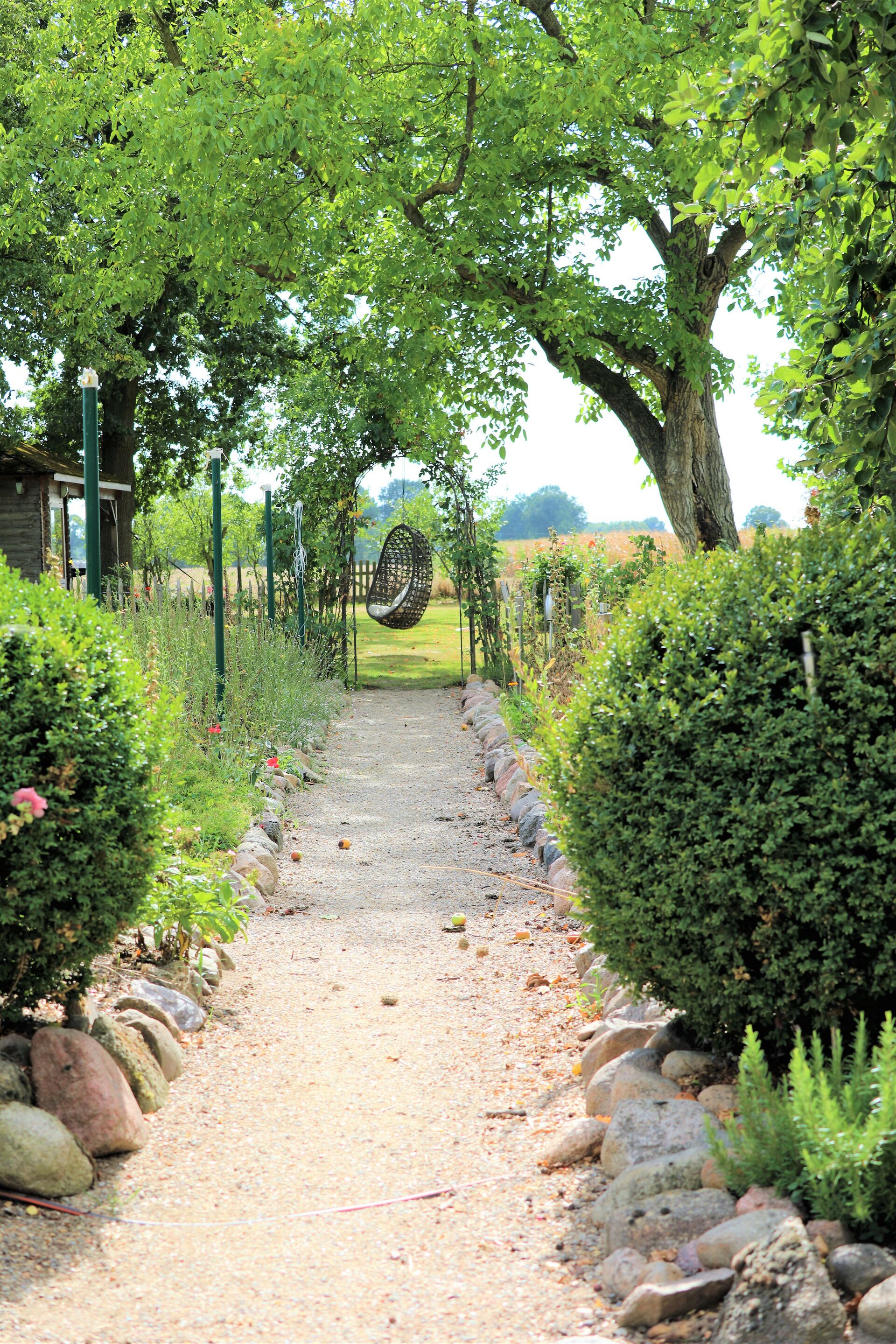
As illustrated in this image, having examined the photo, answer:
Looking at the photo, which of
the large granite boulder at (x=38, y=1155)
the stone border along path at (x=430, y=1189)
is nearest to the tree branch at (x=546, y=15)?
the stone border along path at (x=430, y=1189)

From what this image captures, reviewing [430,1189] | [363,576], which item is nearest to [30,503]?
[363,576]

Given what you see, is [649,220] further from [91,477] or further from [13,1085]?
[13,1085]

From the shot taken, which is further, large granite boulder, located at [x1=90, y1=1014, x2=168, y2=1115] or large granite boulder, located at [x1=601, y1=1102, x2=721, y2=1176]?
large granite boulder, located at [x1=90, y1=1014, x2=168, y2=1115]

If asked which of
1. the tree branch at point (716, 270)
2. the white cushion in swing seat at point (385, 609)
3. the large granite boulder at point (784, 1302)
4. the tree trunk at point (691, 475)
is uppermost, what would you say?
the tree branch at point (716, 270)

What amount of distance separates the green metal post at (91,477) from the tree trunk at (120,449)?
1341 centimetres

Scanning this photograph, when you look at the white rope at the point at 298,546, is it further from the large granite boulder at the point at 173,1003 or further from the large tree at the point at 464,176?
the large granite boulder at the point at 173,1003

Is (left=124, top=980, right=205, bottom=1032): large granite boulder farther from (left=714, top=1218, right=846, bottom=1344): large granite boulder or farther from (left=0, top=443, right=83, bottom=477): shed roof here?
(left=0, top=443, right=83, bottom=477): shed roof

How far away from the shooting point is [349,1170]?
2.85m

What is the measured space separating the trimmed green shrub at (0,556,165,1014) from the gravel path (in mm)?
613

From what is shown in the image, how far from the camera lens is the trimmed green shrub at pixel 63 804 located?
110 inches

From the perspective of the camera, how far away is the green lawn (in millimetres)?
14508

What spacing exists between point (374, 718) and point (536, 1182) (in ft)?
28.7

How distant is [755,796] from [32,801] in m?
1.77

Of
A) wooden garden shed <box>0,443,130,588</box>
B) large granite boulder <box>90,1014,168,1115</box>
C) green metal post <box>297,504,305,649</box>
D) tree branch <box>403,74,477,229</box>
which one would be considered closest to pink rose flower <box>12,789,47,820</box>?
large granite boulder <box>90,1014,168,1115</box>
